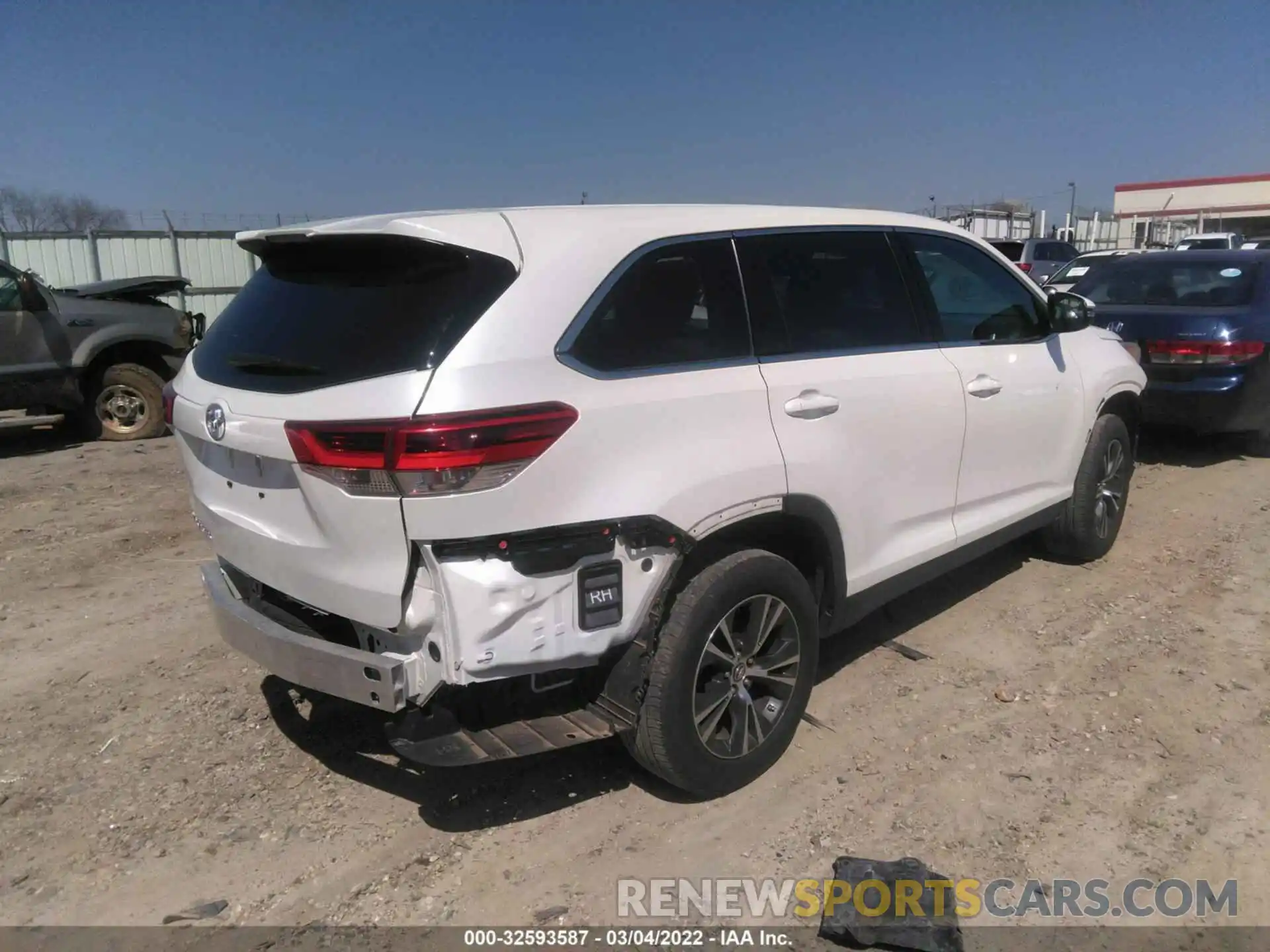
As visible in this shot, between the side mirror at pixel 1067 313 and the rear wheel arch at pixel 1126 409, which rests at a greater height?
the side mirror at pixel 1067 313

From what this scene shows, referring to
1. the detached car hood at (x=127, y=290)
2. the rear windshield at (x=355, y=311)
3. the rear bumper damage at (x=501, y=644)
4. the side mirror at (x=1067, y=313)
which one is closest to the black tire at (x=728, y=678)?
the rear bumper damage at (x=501, y=644)

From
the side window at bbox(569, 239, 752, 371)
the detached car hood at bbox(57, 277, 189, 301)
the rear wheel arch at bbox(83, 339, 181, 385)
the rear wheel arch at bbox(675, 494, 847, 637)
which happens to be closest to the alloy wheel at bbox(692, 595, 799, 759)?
the rear wheel arch at bbox(675, 494, 847, 637)

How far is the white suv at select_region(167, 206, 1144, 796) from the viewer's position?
256cm

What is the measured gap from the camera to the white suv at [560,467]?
2.56m

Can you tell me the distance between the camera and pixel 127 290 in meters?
9.57

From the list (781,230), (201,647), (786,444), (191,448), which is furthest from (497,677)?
(201,647)

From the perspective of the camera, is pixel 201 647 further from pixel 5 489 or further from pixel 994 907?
pixel 5 489

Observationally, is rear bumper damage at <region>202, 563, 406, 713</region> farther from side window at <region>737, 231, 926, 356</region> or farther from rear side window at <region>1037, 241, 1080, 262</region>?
rear side window at <region>1037, 241, 1080, 262</region>

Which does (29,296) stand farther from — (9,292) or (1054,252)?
(1054,252)

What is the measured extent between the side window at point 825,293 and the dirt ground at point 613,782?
1.49 meters

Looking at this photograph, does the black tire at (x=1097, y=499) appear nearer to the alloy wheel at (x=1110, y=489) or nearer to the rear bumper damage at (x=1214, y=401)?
the alloy wheel at (x=1110, y=489)

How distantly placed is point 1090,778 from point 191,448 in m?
Answer: 3.31

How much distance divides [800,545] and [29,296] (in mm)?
8400

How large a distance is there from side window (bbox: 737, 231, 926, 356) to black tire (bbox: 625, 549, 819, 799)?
2.61 feet
